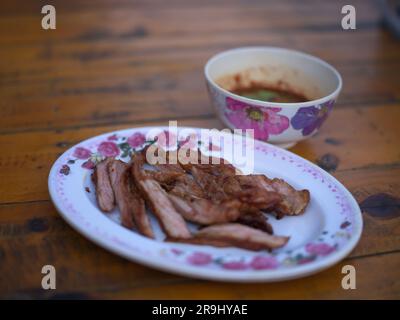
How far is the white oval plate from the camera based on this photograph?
774mm

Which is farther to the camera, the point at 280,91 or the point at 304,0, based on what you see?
the point at 304,0

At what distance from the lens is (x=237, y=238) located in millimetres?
838

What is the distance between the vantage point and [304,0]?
88.4 inches

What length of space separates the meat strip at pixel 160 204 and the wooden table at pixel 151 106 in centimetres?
8

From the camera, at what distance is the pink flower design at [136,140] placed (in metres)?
1.14

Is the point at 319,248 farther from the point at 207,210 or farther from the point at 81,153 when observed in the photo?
the point at 81,153

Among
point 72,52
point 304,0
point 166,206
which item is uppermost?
point 304,0

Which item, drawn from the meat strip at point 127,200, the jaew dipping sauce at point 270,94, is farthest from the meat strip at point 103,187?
the jaew dipping sauce at point 270,94

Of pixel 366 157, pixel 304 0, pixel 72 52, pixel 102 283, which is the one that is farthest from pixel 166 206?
pixel 304 0

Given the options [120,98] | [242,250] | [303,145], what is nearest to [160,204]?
[242,250]
